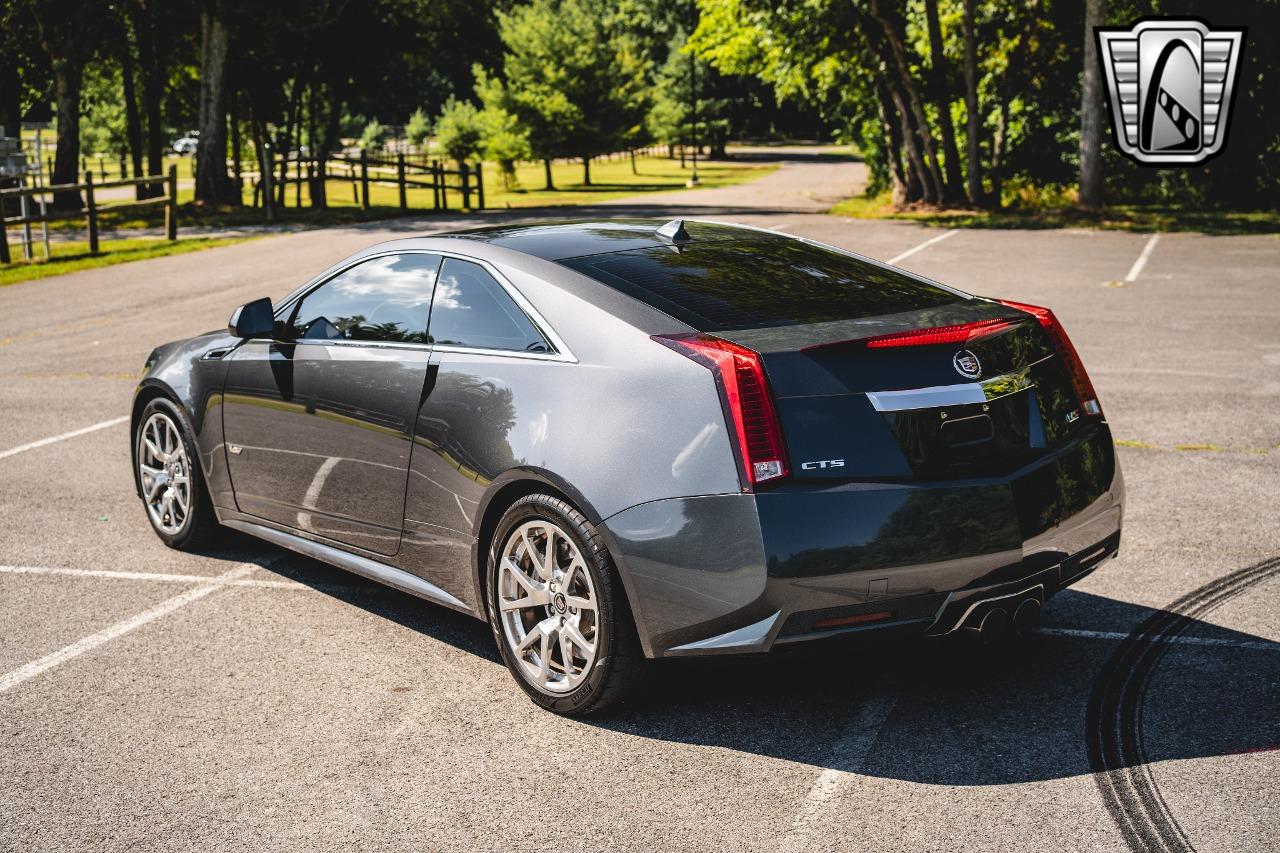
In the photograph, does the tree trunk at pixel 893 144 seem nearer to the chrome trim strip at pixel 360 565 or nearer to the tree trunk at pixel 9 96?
the tree trunk at pixel 9 96

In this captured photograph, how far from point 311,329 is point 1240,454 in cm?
545

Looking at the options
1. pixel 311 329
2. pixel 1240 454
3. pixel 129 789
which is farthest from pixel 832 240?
pixel 129 789

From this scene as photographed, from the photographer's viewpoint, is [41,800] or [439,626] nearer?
[41,800]

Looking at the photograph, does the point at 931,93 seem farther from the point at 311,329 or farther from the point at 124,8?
the point at 311,329

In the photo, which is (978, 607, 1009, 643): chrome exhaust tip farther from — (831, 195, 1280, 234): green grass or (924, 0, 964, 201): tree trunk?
(924, 0, 964, 201): tree trunk

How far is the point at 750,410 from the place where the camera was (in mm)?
4137

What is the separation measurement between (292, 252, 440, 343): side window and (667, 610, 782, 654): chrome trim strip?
5.87 feet

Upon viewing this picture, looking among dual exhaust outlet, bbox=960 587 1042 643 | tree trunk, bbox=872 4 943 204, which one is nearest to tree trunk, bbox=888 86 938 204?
tree trunk, bbox=872 4 943 204

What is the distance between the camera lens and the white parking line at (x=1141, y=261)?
717 inches

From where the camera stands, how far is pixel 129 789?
4199mm

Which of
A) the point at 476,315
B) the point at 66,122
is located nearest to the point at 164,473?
the point at 476,315

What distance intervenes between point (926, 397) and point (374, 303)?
2.44m

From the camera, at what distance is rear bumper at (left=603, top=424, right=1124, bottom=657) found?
4.07 metres

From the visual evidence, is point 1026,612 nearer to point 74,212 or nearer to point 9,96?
point 74,212
